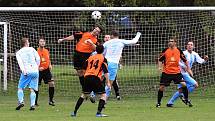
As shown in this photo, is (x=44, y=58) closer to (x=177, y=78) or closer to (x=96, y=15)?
(x=96, y=15)

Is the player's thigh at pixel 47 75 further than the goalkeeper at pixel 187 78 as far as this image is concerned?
Yes

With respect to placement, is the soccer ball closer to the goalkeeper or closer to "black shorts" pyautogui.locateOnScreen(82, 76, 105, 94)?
the goalkeeper

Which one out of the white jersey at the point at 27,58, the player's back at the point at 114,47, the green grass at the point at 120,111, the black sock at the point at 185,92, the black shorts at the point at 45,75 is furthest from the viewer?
the player's back at the point at 114,47

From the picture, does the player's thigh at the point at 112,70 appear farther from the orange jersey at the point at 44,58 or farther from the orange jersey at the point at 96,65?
the orange jersey at the point at 96,65

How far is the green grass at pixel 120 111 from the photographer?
16.0 meters

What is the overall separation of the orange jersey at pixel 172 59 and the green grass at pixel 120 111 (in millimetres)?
1076

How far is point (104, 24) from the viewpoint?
82.0 ft

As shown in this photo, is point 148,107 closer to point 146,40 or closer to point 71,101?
point 71,101

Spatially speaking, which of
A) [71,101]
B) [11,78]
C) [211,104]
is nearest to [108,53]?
[71,101]

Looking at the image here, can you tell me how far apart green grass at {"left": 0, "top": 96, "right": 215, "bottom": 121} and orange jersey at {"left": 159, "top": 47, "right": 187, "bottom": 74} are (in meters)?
1.08

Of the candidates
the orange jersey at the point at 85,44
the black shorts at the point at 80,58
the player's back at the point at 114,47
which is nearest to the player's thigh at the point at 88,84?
the orange jersey at the point at 85,44

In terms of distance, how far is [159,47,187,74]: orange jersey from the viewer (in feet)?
64.3

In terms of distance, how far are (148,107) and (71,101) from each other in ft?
10.9

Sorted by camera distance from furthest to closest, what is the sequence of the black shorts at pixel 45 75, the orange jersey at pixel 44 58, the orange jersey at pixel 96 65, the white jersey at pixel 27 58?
the black shorts at pixel 45 75
the orange jersey at pixel 44 58
the white jersey at pixel 27 58
the orange jersey at pixel 96 65
